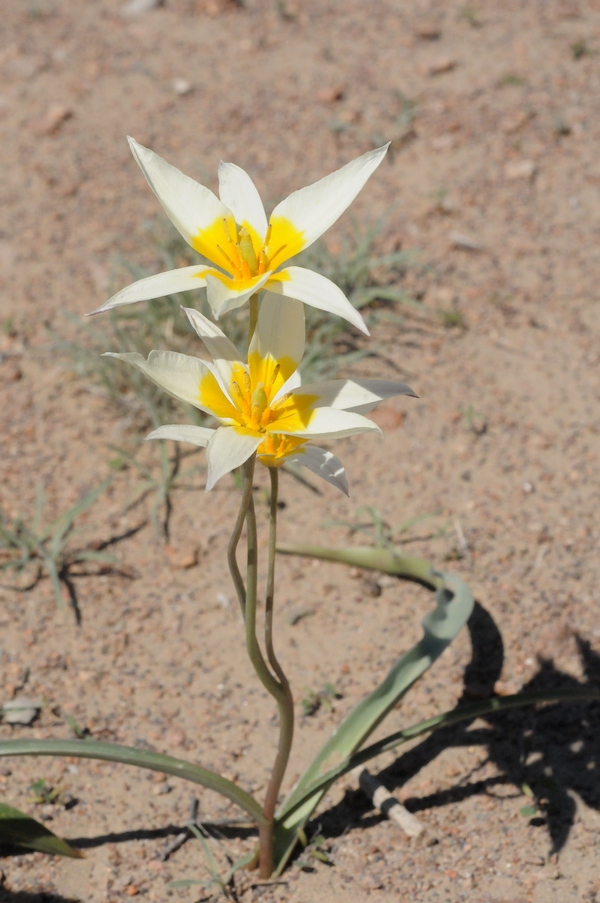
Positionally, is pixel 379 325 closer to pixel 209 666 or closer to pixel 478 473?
pixel 478 473

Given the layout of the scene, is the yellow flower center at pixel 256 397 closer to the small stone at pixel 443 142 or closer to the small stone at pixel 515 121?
the small stone at pixel 443 142

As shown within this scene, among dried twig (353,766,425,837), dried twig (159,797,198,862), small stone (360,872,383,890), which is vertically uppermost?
dried twig (353,766,425,837)

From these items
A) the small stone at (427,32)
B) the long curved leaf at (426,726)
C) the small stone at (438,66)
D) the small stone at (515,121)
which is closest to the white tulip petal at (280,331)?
the long curved leaf at (426,726)

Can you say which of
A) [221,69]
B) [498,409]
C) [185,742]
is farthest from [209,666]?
[221,69]

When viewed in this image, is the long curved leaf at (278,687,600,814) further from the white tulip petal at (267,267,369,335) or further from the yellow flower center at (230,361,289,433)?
the white tulip petal at (267,267,369,335)

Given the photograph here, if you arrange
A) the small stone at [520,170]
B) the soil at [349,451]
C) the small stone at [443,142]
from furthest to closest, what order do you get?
the small stone at [443,142] < the small stone at [520,170] < the soil at [349,451]

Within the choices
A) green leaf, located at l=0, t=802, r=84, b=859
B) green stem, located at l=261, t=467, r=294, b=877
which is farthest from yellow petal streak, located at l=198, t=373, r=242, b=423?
green leaf, located at l=0, t=802, r=84, b=859
